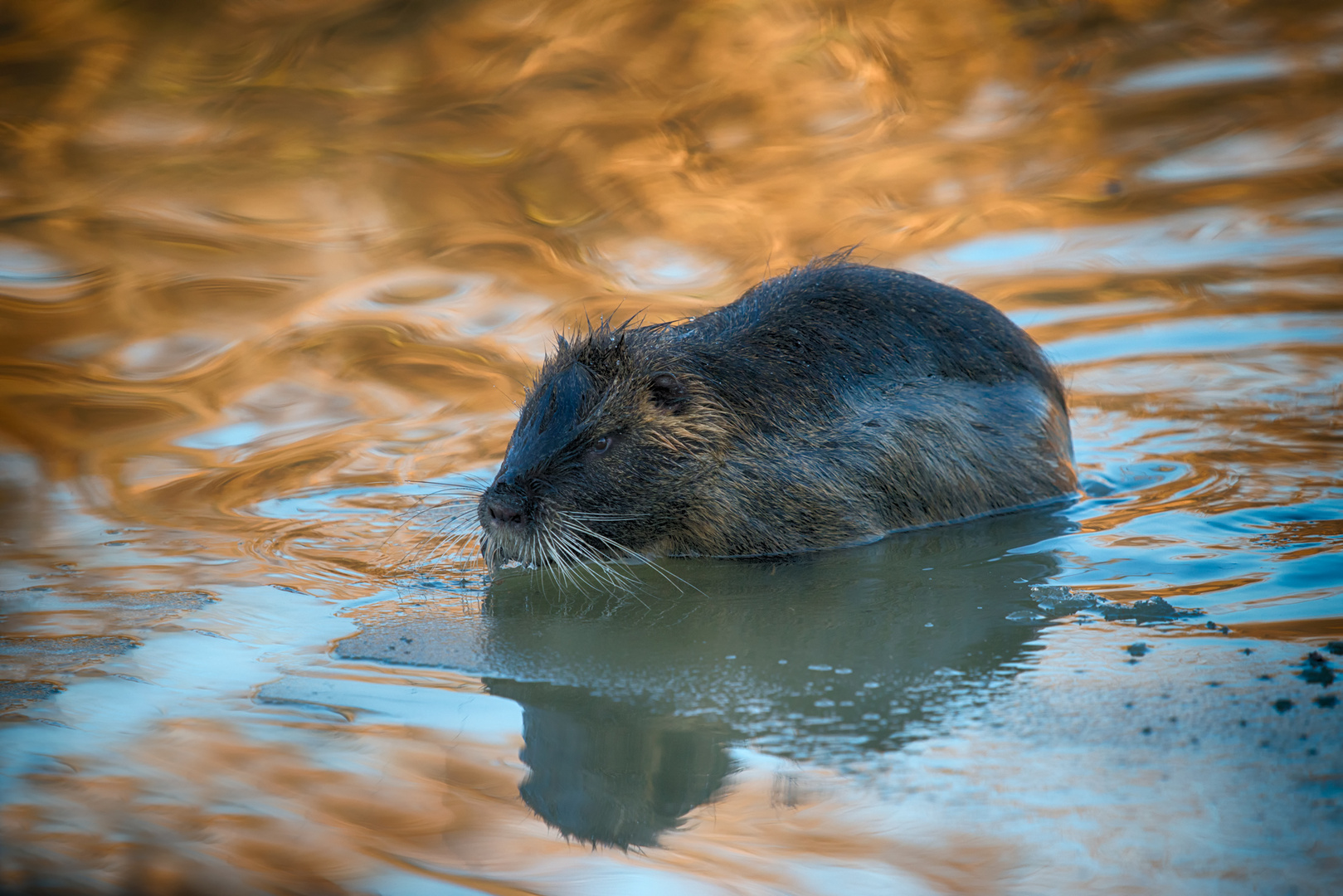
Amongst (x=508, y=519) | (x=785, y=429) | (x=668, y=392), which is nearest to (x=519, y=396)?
(x=668, y=392)

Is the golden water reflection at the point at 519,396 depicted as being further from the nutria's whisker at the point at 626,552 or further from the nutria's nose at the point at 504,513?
the nutria's nose at the point at 504,513

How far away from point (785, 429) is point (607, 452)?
0.64 meters

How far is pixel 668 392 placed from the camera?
4.30m

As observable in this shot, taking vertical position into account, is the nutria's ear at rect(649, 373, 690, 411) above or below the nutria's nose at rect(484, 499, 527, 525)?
above

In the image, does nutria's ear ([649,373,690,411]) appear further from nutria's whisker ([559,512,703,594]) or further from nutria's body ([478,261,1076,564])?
nutria's whisker ([559,512,703,594])

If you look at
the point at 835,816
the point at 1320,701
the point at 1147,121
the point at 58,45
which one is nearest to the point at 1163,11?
the point at 1147,121

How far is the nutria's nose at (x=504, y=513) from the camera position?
3842 millimetres

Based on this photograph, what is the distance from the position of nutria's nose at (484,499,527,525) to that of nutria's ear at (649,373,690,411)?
0.68 metres

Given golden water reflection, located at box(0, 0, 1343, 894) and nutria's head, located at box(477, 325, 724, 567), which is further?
nutria's head, located at box(477, 325, 724, 567)

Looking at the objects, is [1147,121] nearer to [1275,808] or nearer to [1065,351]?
[1065,351]

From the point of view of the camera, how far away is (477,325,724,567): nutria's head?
398 centimetres

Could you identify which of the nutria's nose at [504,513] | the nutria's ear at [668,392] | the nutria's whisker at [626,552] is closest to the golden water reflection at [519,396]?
the nutria's whisker at [626,552]

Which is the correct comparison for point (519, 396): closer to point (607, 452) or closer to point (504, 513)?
point (607, 452)

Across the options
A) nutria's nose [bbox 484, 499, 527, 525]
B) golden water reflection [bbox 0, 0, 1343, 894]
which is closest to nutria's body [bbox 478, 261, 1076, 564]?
nutria's nose [bbox 484, 499, 527, 525]
